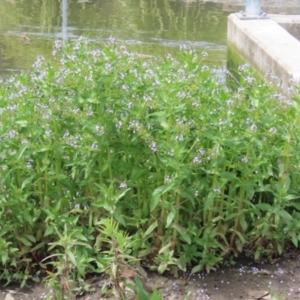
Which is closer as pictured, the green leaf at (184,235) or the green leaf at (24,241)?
the green leaf at (184,235)

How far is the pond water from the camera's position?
9.15 m

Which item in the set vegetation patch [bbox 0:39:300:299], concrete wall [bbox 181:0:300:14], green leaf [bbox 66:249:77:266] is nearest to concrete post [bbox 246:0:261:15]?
vegetation patch [bbox 0:39:300:299]

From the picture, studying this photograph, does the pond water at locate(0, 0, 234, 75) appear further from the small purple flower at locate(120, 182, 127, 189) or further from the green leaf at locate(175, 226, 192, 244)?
the green leaf at locate(175, 226, 192, 244)

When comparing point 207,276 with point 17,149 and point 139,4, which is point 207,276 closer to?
point 17,149

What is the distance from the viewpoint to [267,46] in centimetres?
600

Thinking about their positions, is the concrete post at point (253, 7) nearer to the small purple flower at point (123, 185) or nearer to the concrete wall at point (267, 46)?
the concrete wall at point (267, 46)

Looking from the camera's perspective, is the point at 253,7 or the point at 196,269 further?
the point at 253,7

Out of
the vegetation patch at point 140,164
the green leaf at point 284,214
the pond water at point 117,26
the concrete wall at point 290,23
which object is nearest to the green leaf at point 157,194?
the vegetation patch at point 140,164

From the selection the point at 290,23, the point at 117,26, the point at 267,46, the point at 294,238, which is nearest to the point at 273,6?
the point at 117,26

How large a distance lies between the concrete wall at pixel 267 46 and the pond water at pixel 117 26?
133 centimetres

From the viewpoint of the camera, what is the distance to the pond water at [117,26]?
915 cm

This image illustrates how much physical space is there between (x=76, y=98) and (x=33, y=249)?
815 millimetres

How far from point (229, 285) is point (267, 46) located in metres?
2.78

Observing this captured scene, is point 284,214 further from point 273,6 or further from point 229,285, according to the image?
point 273,6
